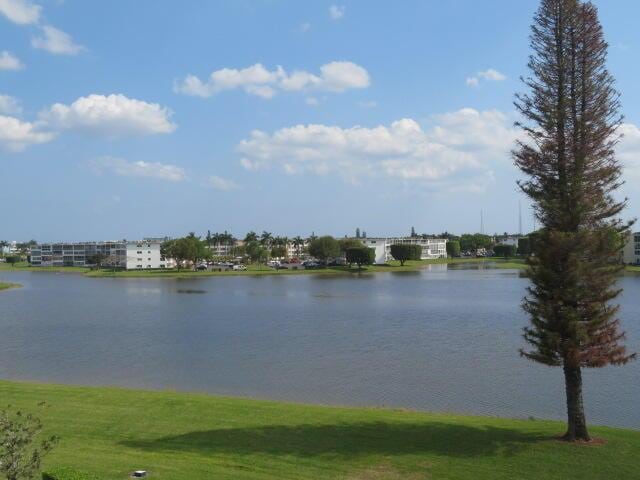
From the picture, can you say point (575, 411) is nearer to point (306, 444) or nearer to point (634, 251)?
point (306, 444)

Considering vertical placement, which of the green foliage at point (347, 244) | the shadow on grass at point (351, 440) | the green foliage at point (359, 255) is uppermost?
the green foliage at point (347, 244)

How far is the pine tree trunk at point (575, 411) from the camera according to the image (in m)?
15.2

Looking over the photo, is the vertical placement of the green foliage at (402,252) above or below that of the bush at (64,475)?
above

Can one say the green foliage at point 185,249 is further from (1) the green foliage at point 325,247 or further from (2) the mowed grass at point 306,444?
(2) the mowed grass at point 306,444

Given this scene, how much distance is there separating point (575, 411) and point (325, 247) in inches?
5482

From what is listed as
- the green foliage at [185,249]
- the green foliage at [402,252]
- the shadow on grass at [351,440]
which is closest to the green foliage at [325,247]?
the green foliage at [402,252]

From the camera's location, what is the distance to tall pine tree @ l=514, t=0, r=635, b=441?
1523 centimetres

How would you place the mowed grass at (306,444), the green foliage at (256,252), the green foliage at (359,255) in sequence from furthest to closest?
the green foliage at (256,252)
the green foliage at (359,255)
the mowed grass at (306,444)

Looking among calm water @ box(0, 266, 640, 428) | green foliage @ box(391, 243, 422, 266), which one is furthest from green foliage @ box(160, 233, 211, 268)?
calm water @ box(0, 266, 640, 428)

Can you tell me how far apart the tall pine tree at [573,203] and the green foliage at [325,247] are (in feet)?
452

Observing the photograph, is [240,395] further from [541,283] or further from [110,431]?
[541,283]

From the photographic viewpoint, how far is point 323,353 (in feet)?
117

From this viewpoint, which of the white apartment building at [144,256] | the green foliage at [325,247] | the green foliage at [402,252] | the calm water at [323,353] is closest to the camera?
the calm water at [323,353]

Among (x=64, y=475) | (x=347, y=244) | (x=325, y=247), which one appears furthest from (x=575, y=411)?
(x=347, y=244)
